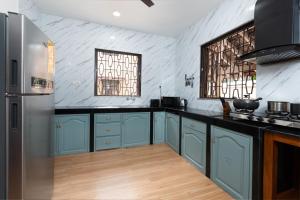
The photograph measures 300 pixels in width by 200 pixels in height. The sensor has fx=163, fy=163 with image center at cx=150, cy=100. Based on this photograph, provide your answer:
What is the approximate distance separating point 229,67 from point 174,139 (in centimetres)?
155

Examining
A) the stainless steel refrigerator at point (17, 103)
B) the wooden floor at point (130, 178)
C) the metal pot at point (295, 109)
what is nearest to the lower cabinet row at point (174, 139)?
the wooden floor at point (130, 178)

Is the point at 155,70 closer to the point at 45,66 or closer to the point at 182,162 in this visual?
the point at 182,162

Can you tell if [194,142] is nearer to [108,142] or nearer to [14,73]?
[108,142]

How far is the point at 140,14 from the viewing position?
9.57 ft

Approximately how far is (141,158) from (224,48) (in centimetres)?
229

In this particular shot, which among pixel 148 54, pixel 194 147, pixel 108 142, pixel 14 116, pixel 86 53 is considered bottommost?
pixel 108 142

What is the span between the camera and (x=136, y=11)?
→ 281cm

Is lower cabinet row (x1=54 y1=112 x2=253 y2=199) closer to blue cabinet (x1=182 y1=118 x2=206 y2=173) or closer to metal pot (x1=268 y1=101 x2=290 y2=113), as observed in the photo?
blue cabinet (x1=182 y1=118 x2=206 y2=173)

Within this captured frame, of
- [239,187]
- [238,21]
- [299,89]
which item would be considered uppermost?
[238,21]

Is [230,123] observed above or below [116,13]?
below

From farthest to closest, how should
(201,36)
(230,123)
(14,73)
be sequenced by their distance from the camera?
(201,36) → (230,123) → (14,73)

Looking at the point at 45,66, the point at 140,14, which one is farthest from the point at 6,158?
the point at 140,14

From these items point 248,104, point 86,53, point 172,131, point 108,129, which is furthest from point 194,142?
point 86,53

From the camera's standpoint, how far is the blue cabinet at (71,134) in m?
2.70
